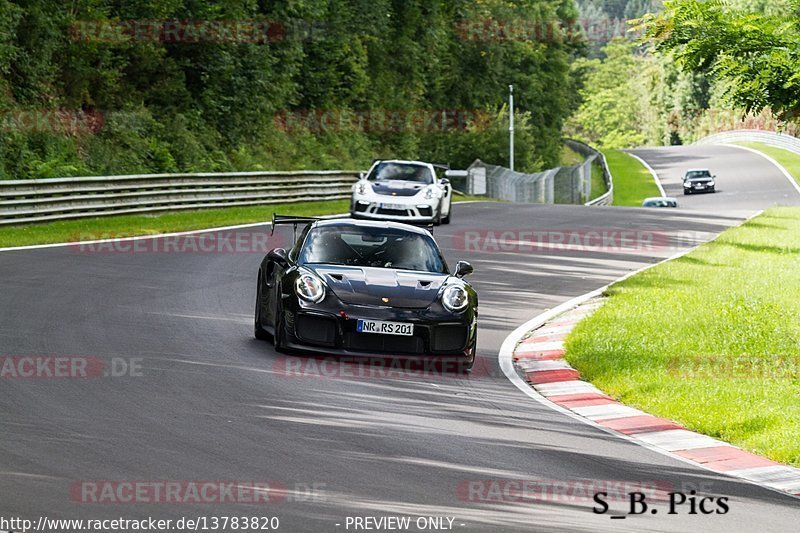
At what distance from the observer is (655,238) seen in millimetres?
29516

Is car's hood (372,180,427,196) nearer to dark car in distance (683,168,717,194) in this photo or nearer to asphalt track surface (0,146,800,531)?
asphalt track surface (0,146,800,531)

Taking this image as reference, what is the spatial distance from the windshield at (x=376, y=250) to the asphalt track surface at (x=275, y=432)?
109 centimetres

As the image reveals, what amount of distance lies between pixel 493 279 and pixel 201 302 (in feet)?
19.6

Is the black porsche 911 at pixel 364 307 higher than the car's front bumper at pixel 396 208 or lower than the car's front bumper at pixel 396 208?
higher

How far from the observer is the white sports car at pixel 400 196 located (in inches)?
1101

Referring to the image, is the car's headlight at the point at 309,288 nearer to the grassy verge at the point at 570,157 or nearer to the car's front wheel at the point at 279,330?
the car's front wheel at the point at 279,330

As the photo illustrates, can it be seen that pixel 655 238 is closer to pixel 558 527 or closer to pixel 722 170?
pixel 558 527

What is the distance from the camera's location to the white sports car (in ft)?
91.8

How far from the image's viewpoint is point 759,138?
11706cm

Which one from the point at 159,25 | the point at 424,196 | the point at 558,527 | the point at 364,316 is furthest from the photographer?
the point at 159,25

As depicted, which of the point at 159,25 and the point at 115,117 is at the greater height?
the point at 159,25

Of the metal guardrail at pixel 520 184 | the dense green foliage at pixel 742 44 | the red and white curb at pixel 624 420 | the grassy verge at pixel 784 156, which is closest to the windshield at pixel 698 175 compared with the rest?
the grassy verge at pixel 784 156

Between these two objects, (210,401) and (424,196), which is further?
(424,196)

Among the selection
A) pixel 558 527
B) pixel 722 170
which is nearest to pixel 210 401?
pixel 558 527
